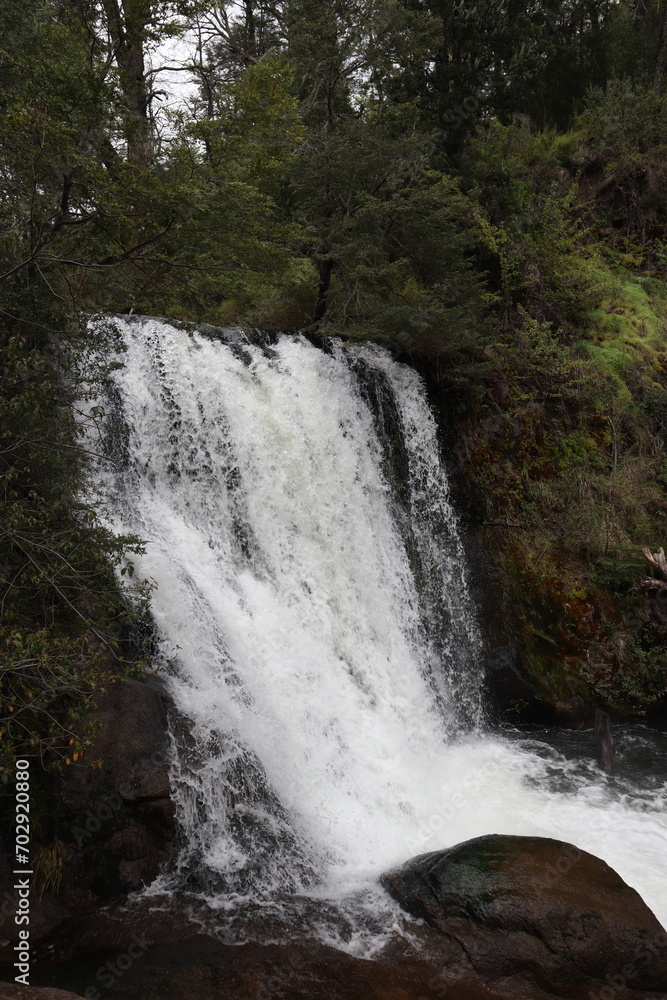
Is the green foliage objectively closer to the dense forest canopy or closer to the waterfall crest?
the dense forest canopy

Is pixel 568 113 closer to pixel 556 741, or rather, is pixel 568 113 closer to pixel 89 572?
pixel 556 741

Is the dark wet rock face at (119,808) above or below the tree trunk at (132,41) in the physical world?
below

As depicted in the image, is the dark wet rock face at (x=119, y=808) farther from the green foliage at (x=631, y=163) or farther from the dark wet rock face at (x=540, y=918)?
the green foliage at (x=631, y=163)

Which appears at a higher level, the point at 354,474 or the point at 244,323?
the point at 244,323

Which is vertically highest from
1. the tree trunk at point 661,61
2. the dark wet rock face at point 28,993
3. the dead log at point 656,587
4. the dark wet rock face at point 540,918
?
the tree trunk at point 661,61

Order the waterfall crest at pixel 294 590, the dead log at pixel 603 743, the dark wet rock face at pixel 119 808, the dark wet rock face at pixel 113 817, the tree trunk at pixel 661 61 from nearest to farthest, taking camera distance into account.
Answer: the dark wet rock face at pixel 113 817 < the dark wet rock face at pixel 119 808 < the waterfall crest at pixel 294 590 < the dead log at pixel 603 743 < the tree trunk at pixel 661 61

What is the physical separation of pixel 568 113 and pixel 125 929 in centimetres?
1914

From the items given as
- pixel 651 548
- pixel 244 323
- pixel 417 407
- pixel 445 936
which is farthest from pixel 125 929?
pixel 244 323

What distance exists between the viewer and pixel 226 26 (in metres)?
15.3

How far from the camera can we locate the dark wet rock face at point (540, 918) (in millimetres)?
4785

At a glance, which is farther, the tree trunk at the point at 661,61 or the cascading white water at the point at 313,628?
the tree trunk at the point at 661,61

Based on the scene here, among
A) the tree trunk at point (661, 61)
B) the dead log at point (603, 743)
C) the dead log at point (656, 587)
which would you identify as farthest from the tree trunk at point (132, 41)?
the tree trunk at point (661, 61)

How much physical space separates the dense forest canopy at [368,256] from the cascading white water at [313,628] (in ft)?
2.52

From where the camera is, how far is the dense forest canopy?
5.27 metres
